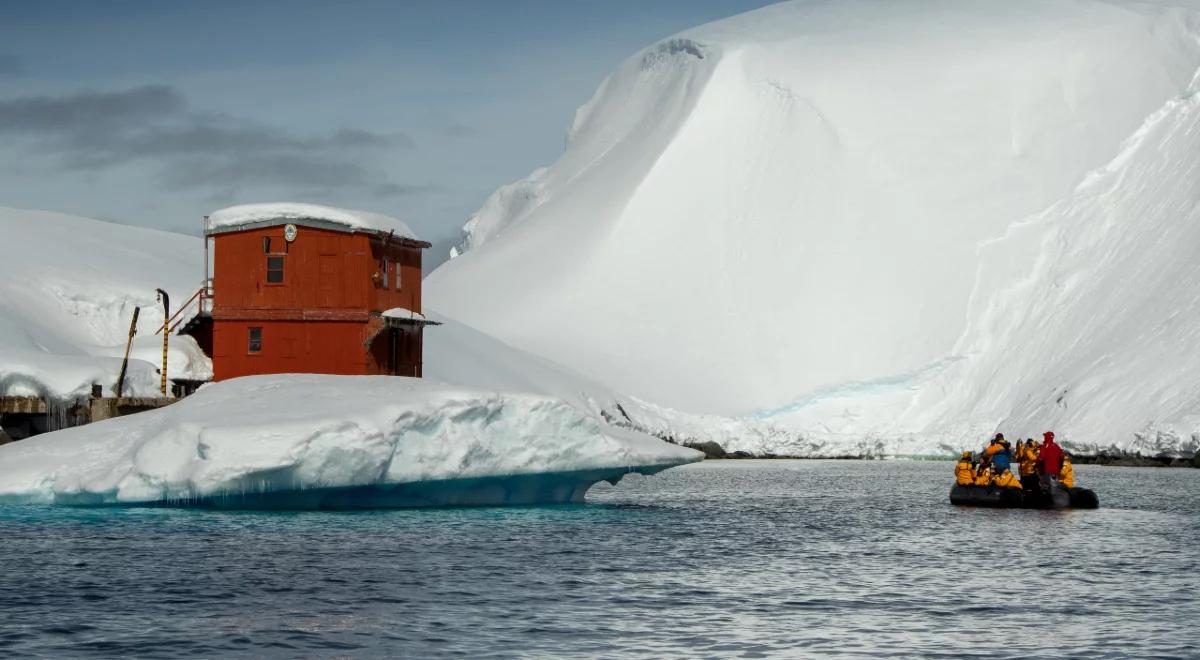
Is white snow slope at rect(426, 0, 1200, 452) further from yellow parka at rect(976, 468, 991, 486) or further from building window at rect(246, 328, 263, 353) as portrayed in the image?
building window at rect(246, 328, 263, 353)

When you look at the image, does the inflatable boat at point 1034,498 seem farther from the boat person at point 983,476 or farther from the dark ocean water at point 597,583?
the dark ocean water at point 597,583

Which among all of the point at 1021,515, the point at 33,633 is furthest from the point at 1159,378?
the point at 33,633

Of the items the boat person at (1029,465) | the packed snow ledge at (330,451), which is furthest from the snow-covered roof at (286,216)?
the boat person at (1029,465)

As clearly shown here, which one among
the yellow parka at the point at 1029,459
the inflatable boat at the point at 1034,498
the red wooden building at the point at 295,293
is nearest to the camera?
the yellow parka at the point at 1029,459

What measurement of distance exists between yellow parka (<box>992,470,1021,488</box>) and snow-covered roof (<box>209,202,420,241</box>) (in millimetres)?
17271

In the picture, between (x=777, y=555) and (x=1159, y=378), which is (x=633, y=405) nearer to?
(x=1159, y=378)

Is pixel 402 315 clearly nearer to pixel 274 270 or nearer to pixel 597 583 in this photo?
pixel 274 270

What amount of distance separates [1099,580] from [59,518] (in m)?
20.1

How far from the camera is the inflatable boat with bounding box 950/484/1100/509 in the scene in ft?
135

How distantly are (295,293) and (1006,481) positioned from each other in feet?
61.2

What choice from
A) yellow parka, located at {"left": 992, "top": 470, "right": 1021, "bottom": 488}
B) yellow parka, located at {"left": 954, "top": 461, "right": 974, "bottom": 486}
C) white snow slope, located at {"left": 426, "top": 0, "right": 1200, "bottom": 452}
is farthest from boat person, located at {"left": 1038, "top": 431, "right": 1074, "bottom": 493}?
white snow slope, located at {"left": 426, "top": 0, "right": 1200, "bottom": 452}

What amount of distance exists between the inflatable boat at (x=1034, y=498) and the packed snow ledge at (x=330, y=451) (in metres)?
7.99

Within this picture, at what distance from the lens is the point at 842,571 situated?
1107 inches

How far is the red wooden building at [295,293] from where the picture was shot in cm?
4488
